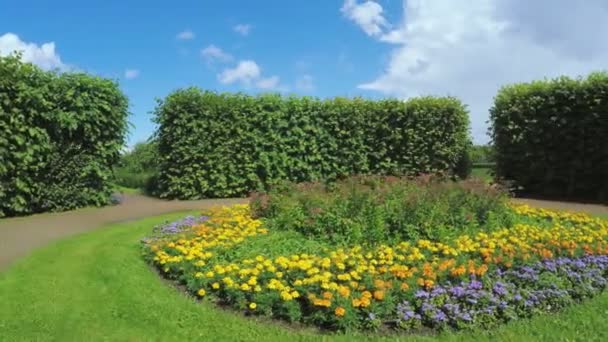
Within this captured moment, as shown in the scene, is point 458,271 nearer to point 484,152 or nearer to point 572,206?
point 572,206

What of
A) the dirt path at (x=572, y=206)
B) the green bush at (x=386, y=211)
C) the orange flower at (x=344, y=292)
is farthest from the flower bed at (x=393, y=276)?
the dirt path at (x=572, y=206)

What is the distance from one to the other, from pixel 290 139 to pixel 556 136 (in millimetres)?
6188

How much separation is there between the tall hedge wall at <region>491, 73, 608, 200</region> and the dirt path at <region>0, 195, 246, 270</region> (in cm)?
675

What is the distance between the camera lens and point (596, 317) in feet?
14.4

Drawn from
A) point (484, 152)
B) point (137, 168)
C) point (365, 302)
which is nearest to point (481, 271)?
point (365, 302)

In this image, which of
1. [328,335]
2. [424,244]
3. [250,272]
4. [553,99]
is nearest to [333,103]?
[553,99]

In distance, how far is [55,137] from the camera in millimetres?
9414

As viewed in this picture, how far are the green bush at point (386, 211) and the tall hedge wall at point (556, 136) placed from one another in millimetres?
4831

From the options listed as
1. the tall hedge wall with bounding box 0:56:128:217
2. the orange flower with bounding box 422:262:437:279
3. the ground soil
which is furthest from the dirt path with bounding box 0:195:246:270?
the orange flower with bounding box 422:262:437:279

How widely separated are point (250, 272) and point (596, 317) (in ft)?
10.2

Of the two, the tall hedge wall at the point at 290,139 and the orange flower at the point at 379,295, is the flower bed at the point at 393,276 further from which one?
the tall hedge wall at the point at 290,139

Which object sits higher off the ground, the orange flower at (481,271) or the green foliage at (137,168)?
the green foliage at (137,168)

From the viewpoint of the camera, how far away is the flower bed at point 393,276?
4223 mm

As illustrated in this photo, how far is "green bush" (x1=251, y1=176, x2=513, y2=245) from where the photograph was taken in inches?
250
